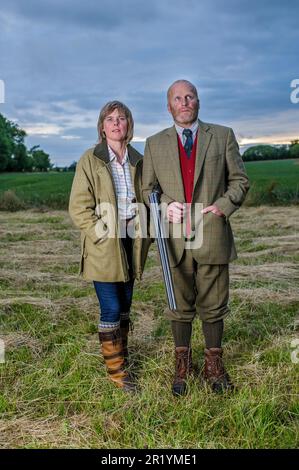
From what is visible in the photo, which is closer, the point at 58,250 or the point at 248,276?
the point at 248,276

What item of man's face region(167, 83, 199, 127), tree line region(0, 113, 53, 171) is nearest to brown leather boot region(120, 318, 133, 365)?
man's face region(167, 83, 199, 127)

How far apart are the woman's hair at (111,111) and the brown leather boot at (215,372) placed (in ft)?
4.45

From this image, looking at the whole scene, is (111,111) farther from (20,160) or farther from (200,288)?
(20,160)

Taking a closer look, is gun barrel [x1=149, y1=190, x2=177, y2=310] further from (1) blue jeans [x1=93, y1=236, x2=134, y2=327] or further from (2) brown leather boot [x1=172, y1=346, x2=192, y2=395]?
(2) brown leather boot [x1=172, y1=346, x2=192, y2=395]

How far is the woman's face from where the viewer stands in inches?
115

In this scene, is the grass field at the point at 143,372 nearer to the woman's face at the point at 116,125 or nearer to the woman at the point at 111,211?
the woman at the point at 111,211

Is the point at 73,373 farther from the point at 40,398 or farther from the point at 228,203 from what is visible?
the point at 228,203

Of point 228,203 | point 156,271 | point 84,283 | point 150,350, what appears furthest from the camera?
point 156,271

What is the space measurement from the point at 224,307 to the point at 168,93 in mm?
1274

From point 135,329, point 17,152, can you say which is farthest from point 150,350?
point 17,152

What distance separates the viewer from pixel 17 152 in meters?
23.8

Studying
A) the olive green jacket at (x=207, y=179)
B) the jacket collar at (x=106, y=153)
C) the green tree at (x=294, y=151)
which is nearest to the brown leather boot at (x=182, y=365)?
the olive green jacket at (x=207, y=179)

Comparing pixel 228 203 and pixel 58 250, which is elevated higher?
pixel 228 203

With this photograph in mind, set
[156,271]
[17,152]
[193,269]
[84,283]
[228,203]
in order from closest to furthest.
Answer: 1. [228,203]
2. [193,269]
3. [84,283]
4. [156,271]
5. [17,152]
